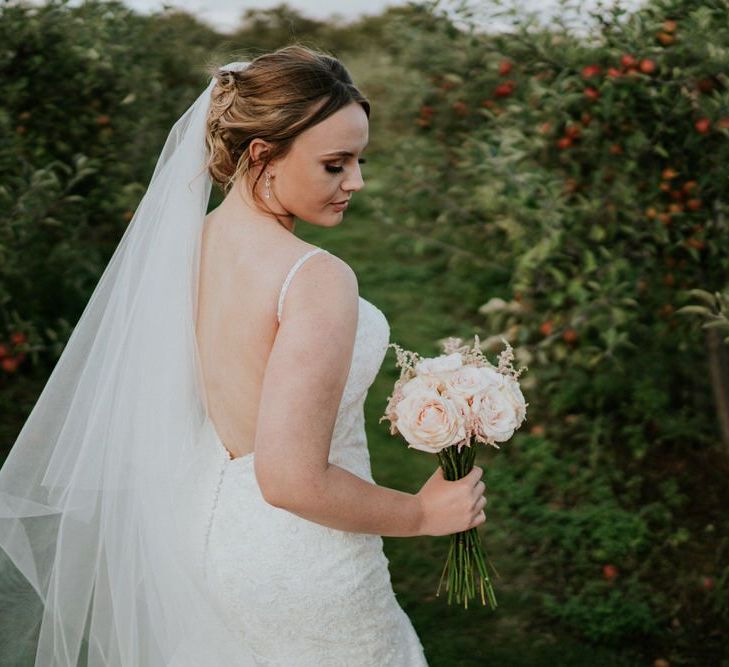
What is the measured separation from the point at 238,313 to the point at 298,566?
55 centimetres

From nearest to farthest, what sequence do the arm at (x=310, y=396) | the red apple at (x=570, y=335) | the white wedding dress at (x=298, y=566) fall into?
1. the arm at (x=310, y=396)
2. the white wedding dress at (x=298, y=566)
3. the red apple at (x=570, y=335)

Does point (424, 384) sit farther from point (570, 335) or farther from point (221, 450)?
point (570, 335)

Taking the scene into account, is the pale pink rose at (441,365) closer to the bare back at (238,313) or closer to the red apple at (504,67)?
the bare back at (238,313)

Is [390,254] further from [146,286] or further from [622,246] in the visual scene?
[146,286]

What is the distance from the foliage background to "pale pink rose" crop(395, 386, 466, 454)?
164 centimetres

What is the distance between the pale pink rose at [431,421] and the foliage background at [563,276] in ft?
5.37

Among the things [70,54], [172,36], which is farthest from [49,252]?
[172,36]

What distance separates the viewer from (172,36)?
6605mm

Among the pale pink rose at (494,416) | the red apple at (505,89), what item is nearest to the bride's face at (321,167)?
the pale pink rose at (494,416)

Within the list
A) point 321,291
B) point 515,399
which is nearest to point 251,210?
point 321,291

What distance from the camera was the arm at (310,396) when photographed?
1.71 meters

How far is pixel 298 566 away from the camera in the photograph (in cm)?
203

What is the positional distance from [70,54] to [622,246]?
9.96 feet

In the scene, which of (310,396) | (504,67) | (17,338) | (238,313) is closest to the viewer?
(310,396)
